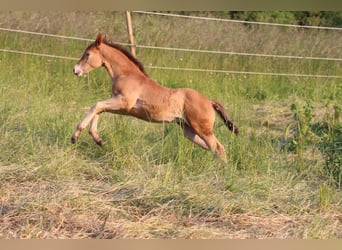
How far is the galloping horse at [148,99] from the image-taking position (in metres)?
7.19

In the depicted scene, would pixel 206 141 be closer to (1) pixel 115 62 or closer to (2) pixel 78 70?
(1) pixel 115 62

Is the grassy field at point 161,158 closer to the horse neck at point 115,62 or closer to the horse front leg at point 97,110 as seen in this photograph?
the horse front leg at point 97,110

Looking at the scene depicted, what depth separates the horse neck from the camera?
7316mm

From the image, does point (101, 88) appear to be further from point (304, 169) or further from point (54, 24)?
point (304, 169)

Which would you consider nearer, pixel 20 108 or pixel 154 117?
pixel 154 117

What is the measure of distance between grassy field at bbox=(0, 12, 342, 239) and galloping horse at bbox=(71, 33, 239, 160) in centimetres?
23

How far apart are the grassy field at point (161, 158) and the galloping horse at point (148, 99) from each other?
0.76 feet

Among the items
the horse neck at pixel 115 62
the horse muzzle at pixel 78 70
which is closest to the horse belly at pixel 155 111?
the horse neck at pixel 115 62

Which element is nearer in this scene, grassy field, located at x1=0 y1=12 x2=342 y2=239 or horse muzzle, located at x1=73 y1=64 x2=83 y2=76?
grassy field, located at x1=0 y1=12 x2=342 y2=239

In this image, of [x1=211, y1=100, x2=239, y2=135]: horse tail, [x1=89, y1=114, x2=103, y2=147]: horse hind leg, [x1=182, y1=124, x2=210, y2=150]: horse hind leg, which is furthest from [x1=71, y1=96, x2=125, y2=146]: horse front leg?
[x1=211, y1=100, x2=239, y2=135]: horse tail

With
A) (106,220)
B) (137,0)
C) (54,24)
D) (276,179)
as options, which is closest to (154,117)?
(276,179)

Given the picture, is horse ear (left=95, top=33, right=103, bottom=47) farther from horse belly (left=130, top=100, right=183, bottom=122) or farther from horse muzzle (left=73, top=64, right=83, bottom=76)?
horse belly (left=130, top=100, right=183, bottom=122)

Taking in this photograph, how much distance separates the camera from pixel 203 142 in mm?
7438

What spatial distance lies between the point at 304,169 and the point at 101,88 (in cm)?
405
